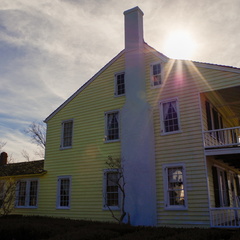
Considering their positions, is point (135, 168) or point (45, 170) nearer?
point (135, 168)

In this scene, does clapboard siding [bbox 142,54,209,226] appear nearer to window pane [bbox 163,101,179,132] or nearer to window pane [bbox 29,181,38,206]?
window pane [bbox 163,101,179,132]

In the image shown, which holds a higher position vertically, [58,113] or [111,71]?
[111,71]

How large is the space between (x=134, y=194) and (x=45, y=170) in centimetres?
715

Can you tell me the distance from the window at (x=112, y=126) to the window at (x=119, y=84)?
1.29m

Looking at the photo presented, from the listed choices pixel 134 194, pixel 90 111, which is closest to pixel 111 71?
pixel 90 111

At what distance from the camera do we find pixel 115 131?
55.2ft

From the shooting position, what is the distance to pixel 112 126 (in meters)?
17.0

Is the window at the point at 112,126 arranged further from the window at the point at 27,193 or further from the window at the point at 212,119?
the window at the point at 27,193

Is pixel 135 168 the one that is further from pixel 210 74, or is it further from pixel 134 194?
pixel 210 74

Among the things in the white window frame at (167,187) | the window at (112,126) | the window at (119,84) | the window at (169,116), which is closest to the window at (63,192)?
the window at (112,126)

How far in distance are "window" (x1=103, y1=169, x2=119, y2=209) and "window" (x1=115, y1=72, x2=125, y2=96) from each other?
470cm

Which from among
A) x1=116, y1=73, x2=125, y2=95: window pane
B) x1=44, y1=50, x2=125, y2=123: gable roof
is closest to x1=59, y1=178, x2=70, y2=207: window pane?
x1=44, y1=50, x2=125, y2=123: gable roof

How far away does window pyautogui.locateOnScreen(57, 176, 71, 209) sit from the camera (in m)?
17.6

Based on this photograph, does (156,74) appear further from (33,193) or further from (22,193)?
(22,193)
